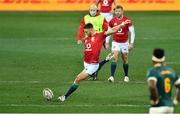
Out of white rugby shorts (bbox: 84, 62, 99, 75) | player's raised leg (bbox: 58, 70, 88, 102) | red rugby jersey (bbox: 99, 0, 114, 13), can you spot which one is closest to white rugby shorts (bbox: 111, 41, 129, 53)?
white rugby shorts (bbox: 84, 62, 99, 75)

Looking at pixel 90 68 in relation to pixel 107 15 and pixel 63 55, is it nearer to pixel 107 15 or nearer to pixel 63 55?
pixel 63 55

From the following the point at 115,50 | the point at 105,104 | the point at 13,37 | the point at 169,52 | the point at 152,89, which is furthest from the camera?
the point at 13,37

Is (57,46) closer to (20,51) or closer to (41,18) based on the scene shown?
(20,51)

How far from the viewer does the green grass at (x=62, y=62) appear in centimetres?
2127

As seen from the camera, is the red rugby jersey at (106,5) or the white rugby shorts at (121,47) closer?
the white rugby shorts at (121,47)

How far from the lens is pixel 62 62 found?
30.1 m

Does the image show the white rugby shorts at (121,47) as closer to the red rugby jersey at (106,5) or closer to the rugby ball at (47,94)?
the rugby ball at (47,94)

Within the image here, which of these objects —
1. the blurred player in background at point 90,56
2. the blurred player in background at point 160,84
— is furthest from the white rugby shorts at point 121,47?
the blurred player in background at point 160,84

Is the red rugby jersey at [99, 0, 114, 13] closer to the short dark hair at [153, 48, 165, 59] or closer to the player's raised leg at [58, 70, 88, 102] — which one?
the player's raised leg at [58, 70, 88, 102]

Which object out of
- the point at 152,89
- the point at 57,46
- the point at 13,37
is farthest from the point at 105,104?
the point at 13,37

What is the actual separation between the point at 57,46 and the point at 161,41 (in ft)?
17.0

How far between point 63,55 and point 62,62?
2.16m

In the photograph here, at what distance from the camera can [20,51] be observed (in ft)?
110

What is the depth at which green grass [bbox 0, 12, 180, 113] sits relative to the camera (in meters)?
21.3
